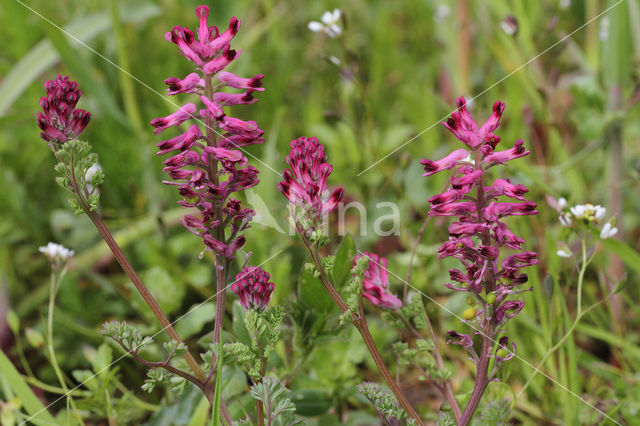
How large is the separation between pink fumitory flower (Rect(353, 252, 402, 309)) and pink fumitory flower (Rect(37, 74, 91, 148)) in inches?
20.2

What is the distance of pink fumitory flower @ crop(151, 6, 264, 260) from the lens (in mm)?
847

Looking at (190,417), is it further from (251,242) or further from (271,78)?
(271,78)

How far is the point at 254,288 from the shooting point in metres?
0.88

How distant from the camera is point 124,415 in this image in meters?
1.30

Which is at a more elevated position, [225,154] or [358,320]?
[225,154]

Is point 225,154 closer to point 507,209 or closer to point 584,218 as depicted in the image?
point 507,209

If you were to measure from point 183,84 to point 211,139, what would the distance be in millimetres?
91

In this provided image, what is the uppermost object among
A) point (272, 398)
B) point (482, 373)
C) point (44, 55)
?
point (44, 55)

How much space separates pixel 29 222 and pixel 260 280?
51.3 inches

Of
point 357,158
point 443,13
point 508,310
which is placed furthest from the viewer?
point 443,13

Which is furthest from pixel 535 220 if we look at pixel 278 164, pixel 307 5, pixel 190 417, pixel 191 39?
pixel 307 5

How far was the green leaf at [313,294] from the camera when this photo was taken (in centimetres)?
113

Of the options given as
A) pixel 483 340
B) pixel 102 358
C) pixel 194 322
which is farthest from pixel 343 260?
pixel 102 358

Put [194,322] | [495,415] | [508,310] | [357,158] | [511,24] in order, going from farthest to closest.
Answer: [357,158] → [511,24] → [194,322] → [495,415] → [508,310]
